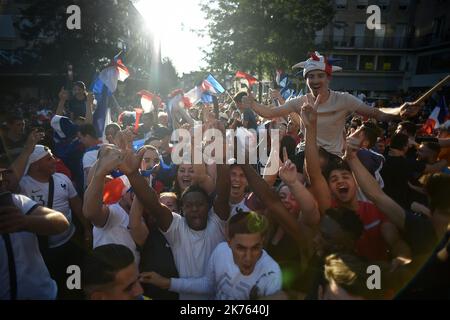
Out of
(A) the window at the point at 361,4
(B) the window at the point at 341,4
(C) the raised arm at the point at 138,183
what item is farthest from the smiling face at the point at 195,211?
(A) the window at the point at 361,4

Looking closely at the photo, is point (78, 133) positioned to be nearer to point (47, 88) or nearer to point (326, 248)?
point (326, 248)

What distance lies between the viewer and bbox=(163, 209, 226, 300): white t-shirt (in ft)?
8.91

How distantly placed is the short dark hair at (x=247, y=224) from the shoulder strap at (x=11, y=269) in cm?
143

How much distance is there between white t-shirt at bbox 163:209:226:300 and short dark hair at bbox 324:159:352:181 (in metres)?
1.00

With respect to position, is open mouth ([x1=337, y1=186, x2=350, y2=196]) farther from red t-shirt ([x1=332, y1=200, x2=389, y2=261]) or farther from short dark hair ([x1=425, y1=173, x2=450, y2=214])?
short dark hair ([x1=425, y1=173, x2=450, y2=214])

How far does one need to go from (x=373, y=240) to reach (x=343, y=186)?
1.48ft

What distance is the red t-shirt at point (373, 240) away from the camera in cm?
252

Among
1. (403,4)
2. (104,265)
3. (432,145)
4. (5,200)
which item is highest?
(403,4)

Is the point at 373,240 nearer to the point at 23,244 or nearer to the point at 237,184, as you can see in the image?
the point at 237,184

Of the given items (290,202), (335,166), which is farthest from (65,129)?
(335,166)

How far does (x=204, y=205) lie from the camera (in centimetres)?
284

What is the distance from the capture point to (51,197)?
3.52m

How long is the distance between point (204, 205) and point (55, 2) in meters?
21.6
